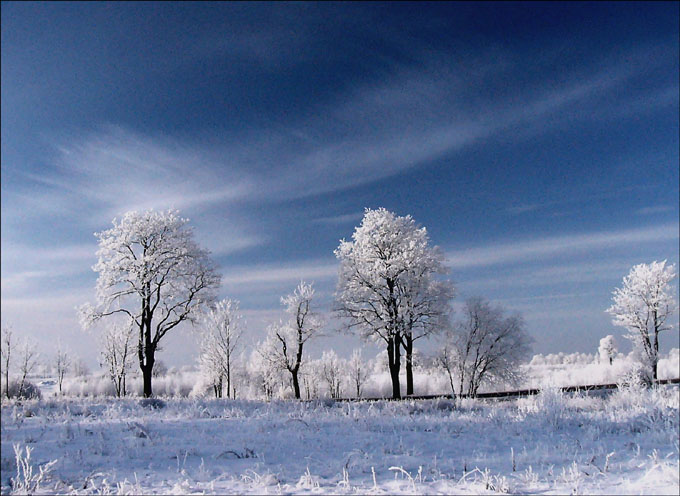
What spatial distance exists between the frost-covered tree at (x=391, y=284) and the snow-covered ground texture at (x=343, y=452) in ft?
42.3

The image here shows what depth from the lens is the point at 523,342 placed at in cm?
3134

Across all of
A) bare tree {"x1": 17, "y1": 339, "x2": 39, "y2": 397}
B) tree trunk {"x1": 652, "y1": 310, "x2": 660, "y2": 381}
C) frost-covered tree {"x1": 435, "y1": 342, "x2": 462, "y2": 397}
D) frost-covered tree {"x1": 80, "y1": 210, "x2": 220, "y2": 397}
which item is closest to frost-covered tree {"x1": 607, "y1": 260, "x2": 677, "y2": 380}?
tree trunk {"x1": 652, "y1": 310, "x2": 660, "y2": 381}

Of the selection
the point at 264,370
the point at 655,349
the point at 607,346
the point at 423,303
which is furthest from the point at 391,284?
the point at 607,346

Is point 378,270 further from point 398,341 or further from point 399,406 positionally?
point 399,406

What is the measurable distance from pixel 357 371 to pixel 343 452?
215ft

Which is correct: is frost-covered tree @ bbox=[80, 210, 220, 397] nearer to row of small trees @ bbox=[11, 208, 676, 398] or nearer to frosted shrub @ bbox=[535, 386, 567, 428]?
row of small trees @ bbox=[11, 208, 676, 398]

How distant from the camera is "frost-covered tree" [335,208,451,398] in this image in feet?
84.9

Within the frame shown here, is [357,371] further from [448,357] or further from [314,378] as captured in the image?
[448,357]

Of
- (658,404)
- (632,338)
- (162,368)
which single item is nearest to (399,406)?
(658,404)

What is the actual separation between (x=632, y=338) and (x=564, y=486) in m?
43.2

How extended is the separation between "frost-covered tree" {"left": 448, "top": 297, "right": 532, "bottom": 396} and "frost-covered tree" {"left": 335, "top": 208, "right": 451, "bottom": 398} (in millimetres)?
5901

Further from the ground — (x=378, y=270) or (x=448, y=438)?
(x=378, y=270)

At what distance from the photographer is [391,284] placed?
2667 cm

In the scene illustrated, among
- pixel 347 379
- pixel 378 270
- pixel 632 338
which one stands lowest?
pixel 347 379
